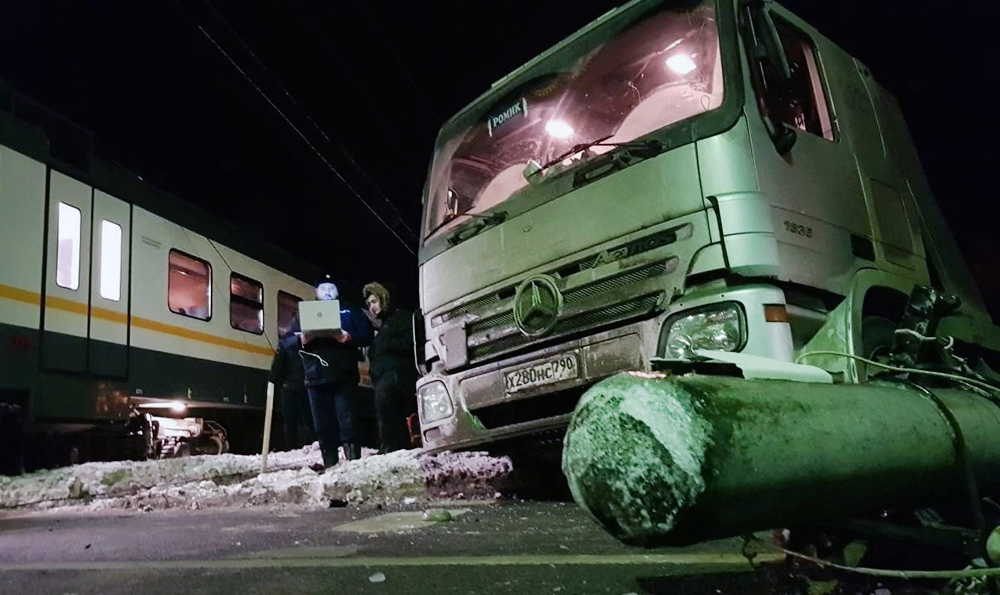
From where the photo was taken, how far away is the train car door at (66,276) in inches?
300

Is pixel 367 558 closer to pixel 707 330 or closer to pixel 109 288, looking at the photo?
pixel 707 330

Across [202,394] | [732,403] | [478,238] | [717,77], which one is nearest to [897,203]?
[717,77]

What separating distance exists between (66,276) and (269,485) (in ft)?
11.5

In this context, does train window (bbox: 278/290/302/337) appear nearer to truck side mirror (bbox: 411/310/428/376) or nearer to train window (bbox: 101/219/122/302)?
train window (bbox: 101/219/122/302)

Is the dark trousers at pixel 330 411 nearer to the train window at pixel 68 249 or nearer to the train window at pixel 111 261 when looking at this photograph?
the train window at pixel 111 261

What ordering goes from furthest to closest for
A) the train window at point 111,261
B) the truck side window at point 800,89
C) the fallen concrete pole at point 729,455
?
the train window at point 111,261 < the truck side window at point 800,89 < the fallen concrete pole at point 729,455

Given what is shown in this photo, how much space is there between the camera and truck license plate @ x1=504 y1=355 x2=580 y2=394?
4113mm

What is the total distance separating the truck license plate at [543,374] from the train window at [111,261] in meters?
5.97

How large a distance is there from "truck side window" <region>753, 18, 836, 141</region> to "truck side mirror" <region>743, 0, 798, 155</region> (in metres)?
0.05

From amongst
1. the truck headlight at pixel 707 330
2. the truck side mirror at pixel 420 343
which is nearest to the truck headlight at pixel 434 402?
the truck side mirror at pixel 420 343

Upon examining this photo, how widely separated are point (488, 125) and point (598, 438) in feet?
13.4

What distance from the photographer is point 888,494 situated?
1853 millimetres

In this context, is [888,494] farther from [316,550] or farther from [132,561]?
[132,561]

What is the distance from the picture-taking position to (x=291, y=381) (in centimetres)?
962
